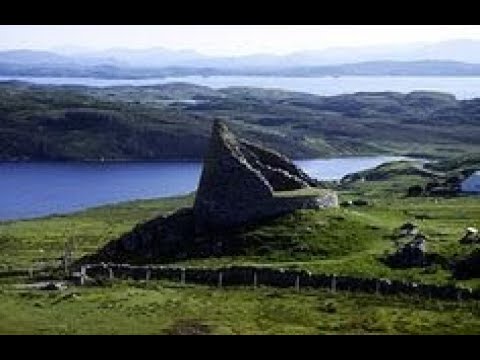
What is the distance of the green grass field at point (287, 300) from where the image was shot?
130 feet

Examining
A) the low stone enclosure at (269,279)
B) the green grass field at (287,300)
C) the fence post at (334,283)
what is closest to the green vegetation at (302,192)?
the green grass field at (287,300)

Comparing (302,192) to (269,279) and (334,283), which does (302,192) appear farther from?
(334,283)

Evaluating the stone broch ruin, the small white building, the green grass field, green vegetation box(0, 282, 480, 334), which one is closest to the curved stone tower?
the stone broch ruin

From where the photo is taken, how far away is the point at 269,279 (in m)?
48.6

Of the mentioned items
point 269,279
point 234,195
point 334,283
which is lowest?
point 269,279

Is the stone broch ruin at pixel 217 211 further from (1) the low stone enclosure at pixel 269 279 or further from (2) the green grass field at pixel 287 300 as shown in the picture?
(1) the low stone enclosure at pixel 269 279

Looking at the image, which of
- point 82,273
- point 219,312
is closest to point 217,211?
point 82,273

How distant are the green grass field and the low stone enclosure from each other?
3.13 feet

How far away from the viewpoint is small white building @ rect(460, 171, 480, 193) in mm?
109300

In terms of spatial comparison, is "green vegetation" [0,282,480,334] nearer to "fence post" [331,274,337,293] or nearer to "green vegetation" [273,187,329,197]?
"fence post" [331,274,337,293]

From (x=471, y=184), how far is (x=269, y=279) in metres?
67.6
